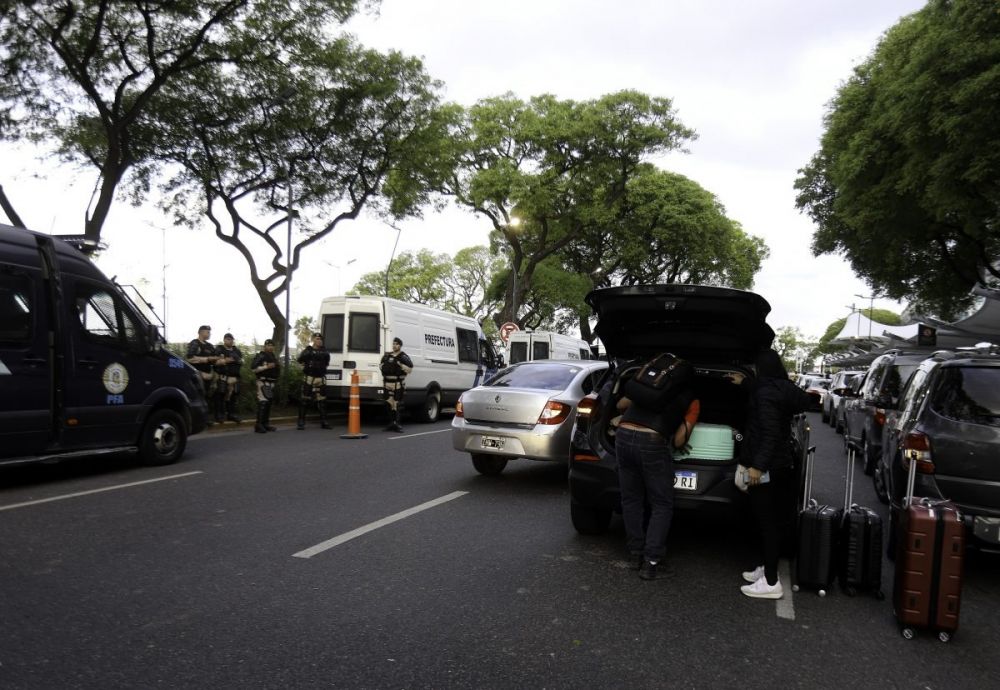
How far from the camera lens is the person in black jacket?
4480 mm

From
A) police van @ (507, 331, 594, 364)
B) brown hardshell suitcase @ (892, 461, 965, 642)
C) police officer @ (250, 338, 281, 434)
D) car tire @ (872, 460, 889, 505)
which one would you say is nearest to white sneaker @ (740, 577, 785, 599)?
brown hardshell suitcase @ (892, 461, 965, 642)

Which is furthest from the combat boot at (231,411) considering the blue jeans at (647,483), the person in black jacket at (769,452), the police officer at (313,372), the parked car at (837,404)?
the parked car at (837,404)

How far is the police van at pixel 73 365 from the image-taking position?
284 inches

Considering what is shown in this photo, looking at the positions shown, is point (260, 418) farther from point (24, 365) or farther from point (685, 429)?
point (685, 429)

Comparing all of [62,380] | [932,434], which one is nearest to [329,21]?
[62,380]

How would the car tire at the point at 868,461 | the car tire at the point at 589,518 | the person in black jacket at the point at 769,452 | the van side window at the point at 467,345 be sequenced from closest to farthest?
1. the person in black jacket at the point at 769,452
2. the car tire at the point at 589,518
3. the car tire at the point at 868,461
4. the van side window at the point at 467,345

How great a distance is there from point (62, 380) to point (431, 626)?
19.1 ft

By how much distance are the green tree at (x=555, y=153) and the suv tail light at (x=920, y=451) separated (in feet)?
81.1

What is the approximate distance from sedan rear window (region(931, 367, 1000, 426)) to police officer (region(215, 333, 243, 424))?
11684 mm

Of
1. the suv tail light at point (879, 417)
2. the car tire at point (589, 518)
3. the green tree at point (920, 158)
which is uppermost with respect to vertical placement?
the green tree at point (920, 158)

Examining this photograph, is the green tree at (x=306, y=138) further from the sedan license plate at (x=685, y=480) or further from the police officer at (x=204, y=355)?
the sedan license plate at (x=685, y=480)

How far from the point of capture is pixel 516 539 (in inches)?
228

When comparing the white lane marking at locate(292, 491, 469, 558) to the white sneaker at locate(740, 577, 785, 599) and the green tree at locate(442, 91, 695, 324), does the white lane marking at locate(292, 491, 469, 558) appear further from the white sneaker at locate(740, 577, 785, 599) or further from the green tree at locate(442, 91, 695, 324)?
the green tree at locate(442, 91, 695, 324)

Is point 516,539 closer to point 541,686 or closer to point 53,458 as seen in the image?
point 541,686
